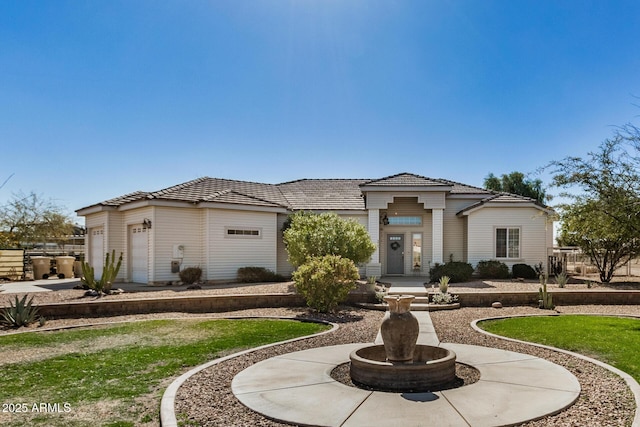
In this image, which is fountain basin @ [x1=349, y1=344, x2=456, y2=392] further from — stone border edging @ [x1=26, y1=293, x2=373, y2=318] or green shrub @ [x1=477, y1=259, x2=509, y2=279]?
green shrub @ [x1=477, y1=259, x2=509, y2=279]

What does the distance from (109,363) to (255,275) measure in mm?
12670

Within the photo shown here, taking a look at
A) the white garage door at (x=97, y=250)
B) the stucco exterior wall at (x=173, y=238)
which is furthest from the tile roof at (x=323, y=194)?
the white garage door at (x=97, y=250)

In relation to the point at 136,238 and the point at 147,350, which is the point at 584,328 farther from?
the point at 136,238

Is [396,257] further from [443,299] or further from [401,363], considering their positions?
[401,363]

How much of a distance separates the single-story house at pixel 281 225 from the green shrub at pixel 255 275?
17.5 inches

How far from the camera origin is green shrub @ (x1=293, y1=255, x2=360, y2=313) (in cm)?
1295

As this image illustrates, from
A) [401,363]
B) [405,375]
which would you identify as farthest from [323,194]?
[405,375]

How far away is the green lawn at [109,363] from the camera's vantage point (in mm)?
5383

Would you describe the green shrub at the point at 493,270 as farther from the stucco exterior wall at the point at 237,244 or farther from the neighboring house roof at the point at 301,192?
the stucco exterior wall at the point at 237,244

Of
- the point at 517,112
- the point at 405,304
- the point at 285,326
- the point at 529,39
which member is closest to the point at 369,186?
the point at 517,112

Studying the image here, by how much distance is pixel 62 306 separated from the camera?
12305mm

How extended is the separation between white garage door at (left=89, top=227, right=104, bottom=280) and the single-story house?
5 centimetres

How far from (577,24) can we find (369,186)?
11.3 m

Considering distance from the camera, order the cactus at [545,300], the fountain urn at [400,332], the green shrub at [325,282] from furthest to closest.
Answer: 1. the cactus at [545,300]
2. the green shrub at [325,282]
3. the fountain urn at [400,332]
